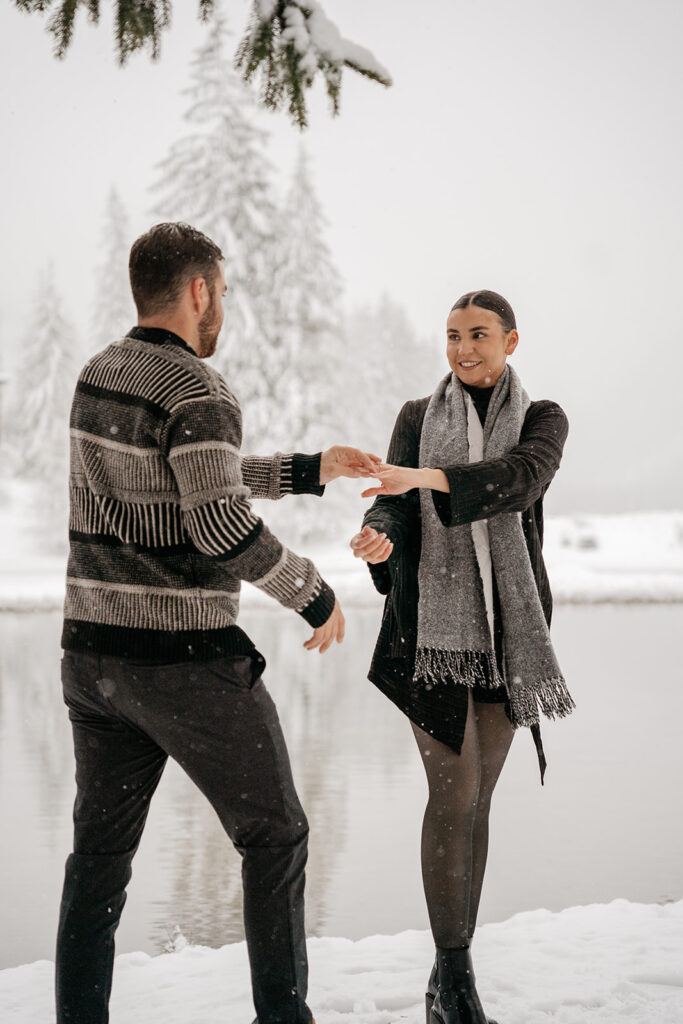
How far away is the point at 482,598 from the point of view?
3096mm

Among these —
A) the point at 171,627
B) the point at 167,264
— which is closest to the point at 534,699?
the point at 171,627

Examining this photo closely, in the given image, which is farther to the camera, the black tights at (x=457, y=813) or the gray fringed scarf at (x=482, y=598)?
the gray fringed scarf at (x=482, y=598)

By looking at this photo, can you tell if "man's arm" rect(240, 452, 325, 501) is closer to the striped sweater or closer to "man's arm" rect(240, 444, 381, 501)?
"man's arm" rect(240, 444, 381, 501)

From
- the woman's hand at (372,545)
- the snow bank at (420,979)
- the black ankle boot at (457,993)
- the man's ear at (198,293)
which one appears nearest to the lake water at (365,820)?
the snow bank at (420,979)

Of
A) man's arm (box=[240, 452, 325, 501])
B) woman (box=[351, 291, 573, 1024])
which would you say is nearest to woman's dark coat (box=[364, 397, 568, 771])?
woman (box=[351, 291, 573, 1024])

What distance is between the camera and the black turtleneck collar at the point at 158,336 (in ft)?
8.14

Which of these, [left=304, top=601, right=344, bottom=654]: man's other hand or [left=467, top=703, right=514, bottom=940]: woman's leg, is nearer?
[left=304, top=601, right=344, bottom=654]: man's other hand

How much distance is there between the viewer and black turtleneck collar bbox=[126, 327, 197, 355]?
2.48m

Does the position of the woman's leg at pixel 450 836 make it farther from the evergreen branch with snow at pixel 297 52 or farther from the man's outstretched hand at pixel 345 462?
the evergreen branch with snow at pixel 297 52

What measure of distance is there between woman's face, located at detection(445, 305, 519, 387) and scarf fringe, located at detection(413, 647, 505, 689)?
33.3 inches

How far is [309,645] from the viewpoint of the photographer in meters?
2.55

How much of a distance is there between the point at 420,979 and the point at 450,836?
0.69 metres

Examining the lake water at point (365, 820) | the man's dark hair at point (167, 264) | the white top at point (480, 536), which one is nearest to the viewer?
the man's dark hair at point (167, 264)

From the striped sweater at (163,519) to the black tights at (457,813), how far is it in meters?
0.78
